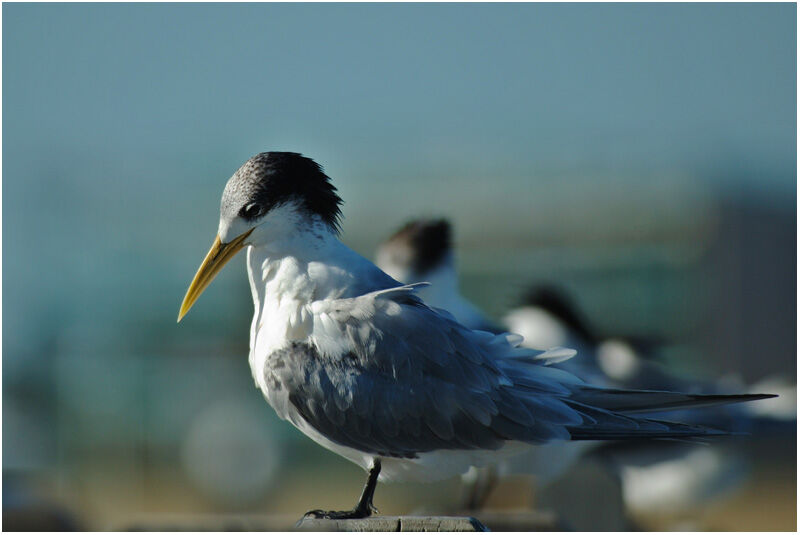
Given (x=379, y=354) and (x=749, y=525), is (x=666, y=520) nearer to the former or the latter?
(x=749, y=525)

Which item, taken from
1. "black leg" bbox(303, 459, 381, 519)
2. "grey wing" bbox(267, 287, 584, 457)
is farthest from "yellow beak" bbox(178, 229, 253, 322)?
"black leg" bbox(303, 459, 381, 519)

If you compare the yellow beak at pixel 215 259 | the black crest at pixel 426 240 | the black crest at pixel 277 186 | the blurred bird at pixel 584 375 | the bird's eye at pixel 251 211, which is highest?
the black crest at pixel 277 186

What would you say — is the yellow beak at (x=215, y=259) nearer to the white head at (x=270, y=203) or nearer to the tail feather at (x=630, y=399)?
the white head at (x=270, y=203)

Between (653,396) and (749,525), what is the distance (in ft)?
10.4

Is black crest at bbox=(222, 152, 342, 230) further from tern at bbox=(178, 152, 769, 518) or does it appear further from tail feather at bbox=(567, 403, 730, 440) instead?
tail feather at bbox=(567, 403, 730, 440)

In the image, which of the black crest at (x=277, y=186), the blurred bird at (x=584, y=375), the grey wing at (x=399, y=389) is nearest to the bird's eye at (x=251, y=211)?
the black crest at (x=277, y=186)

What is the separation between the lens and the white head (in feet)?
6.94

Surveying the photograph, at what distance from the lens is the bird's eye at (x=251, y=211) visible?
2.11 meters

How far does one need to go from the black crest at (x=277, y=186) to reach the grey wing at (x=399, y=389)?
0.73 feet

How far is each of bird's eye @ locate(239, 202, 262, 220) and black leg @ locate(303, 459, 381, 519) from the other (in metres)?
0.54

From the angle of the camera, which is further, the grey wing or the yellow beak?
the yellow beak

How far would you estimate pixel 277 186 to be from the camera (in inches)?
83.5

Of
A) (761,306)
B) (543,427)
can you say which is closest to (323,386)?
(543,427)

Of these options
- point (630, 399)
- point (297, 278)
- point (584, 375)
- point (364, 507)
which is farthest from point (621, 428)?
point (584, 375)
